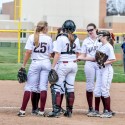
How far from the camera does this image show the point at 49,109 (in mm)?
10922

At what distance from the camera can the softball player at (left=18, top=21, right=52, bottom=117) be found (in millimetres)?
9734

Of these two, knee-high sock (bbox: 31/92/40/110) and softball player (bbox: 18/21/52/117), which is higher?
softball player (bbox: 18/21/52/117)

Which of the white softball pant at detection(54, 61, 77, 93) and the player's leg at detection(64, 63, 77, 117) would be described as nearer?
the white softball pant at detection(54, 61, 77, 93)

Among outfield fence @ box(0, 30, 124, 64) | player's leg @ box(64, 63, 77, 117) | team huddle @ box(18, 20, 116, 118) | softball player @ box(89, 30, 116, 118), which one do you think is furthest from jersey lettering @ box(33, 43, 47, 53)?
outfield fence @ box(0, 30, 124, 64)

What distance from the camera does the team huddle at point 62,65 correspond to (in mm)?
9734

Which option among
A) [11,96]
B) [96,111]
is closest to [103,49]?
[96,111]

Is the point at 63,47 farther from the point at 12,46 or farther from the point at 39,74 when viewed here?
the point at 12,46

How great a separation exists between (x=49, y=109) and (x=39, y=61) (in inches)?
59.3

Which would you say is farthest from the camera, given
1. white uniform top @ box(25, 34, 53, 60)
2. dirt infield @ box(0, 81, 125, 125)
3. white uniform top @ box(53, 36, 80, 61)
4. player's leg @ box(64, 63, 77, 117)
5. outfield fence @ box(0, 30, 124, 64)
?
outfield fence @ box(0, 30, 124, 64)

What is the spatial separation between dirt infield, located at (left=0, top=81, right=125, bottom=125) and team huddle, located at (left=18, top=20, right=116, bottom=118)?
27 cm

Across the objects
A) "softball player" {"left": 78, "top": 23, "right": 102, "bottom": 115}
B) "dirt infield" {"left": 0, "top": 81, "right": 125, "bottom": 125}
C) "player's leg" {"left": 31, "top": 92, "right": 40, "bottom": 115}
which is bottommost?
"dirt infield" {"left": 0, "top": 81, "right": 125, "bottom": 125}

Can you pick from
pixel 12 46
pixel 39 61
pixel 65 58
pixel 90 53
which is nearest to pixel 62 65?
pixel 65 58

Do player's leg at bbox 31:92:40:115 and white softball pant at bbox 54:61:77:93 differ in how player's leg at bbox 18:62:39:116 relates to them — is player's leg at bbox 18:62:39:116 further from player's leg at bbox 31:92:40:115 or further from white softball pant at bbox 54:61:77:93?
white softball pant at bbox 54:61:77:93

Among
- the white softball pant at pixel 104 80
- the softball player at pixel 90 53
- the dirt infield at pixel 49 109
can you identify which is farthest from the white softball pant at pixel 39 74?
the white softball pant at pixel 104 80
